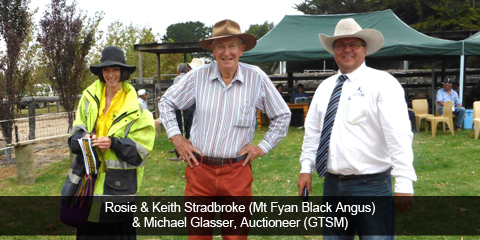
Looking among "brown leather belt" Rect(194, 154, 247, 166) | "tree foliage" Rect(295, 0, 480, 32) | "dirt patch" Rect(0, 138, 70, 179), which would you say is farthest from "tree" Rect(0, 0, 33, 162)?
"tree foliage" Rect(295, 0, 480, 32)

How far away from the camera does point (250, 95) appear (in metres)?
3.07

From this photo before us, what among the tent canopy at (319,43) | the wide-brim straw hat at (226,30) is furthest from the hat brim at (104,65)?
the tent canopy at (319,43)

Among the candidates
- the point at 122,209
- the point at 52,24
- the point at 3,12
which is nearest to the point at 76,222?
the point at 122,209

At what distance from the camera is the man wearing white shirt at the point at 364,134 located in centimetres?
238

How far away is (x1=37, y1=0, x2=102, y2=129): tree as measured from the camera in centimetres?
999

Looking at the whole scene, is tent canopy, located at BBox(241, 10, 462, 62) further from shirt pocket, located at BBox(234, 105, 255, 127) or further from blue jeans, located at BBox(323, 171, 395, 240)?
blue jeans, located at BBox(323, 171, 395, 240)

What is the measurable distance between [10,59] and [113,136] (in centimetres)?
669

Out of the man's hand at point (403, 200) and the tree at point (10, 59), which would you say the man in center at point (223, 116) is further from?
the tree at point (10, 59)

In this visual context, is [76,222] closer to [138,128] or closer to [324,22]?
[138,128]

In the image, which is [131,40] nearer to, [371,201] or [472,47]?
[472,47]

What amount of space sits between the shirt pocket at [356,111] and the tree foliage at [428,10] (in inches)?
1004

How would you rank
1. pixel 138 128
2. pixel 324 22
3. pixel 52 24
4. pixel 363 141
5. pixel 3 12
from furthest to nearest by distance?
pixel 324 22 < pixel 52 24 < pixel 3 12 < pixel 138 128 < pixel 363 141

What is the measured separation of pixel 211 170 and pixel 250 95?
0.60 m

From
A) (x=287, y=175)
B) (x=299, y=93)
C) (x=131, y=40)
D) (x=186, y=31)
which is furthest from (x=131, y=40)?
(x=186, y=31)
